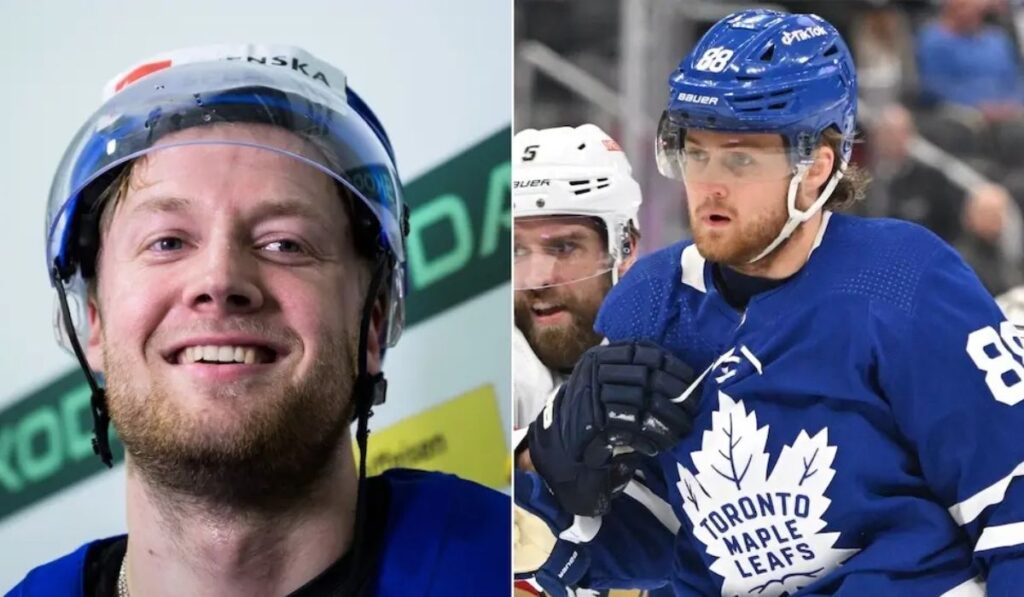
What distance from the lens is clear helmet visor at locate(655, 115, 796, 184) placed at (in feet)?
6.18

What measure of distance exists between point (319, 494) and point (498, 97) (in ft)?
2.66

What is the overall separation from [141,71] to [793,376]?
128cm

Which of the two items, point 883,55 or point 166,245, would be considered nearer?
point 883,55

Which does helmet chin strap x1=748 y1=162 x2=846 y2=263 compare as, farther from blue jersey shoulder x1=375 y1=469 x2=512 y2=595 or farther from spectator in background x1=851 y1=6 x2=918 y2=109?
blue jersey shoulder x1=375 y1=469 x2=512 y2=595

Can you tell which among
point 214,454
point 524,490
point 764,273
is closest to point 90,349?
point 214,454

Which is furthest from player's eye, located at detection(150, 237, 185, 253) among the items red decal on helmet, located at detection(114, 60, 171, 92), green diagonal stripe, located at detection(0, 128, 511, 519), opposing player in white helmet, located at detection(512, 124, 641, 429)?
opposing player in white helmet, located at detection(512, 124, 641, 429)

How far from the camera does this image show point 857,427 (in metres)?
1.85

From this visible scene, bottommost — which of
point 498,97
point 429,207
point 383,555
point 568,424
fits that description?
point 383,555

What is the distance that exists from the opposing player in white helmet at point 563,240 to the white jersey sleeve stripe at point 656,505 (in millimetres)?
→ 215

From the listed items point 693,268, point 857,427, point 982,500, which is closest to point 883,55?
point 693,268

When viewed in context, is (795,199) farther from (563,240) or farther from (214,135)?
(214,135)

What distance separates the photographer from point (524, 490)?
2.06 m

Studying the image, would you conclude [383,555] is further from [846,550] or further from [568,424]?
[846,550]

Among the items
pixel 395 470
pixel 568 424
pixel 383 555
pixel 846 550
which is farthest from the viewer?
pixel 395 470
